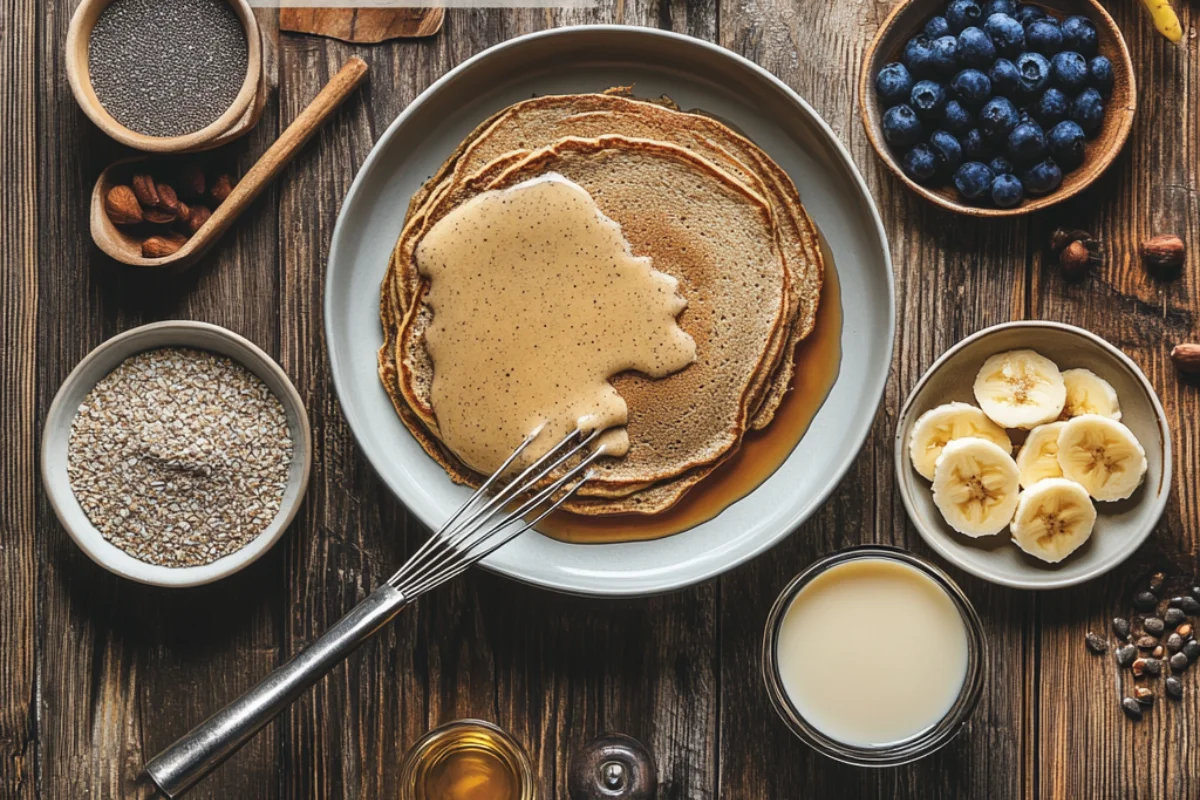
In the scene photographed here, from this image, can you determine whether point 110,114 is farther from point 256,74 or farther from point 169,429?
point 169,429

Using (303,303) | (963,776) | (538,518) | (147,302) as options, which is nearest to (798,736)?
(963,776)

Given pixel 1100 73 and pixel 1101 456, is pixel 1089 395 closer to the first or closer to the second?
pixel 1101 456

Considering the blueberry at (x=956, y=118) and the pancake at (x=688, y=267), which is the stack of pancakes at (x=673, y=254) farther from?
the blueberry at (x=956, y=118)

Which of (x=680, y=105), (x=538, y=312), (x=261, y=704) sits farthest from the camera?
(x=680, y=105)

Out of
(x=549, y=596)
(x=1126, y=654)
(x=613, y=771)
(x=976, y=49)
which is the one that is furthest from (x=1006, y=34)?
(x=613, y=771)

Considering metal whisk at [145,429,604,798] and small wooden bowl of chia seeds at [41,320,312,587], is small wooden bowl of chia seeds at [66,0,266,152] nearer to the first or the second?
small wooden bowl of chia seeds at [41,320,312,587]
